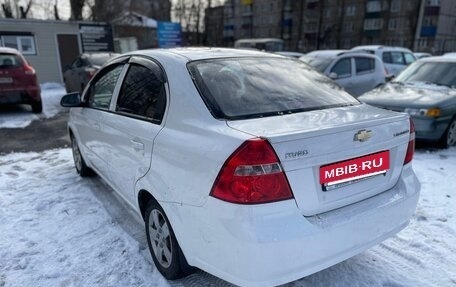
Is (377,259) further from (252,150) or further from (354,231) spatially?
(252,150)

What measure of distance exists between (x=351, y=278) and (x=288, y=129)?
1352 mm

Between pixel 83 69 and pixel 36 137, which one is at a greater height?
pixel 83 69

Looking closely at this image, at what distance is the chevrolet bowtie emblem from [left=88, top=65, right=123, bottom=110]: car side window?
226 centimetres

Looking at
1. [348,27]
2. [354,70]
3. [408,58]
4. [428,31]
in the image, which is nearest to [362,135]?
[354,70]

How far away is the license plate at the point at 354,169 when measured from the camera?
2.03 metres

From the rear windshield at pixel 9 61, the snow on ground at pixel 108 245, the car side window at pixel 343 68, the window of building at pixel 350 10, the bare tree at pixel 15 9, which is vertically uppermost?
the window of building at pixel 350 10

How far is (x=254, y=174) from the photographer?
1868 millimetres

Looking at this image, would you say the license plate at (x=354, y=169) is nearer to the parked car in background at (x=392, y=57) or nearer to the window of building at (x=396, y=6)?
the parked car in background at (x=392, y=57)

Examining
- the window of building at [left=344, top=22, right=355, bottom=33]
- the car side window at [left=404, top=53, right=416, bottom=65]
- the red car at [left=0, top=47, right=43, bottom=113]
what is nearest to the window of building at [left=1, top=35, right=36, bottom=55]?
the red car at [left=0, top=47, right=43, bottom=113]

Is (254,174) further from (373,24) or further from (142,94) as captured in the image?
(373,24)

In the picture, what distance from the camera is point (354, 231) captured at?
211 centimetres

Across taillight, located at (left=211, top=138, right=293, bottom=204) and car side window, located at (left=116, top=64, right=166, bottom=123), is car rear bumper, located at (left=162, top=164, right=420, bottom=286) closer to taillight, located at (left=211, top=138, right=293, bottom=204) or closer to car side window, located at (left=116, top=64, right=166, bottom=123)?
taillight, located at (left=211, top=138, right=293, bottom=204)

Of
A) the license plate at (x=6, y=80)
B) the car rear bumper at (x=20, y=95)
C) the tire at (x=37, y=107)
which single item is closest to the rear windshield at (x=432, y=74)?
the car rear bumper at (x=20, y=95)

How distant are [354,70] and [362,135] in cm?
792
